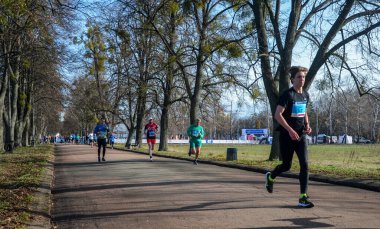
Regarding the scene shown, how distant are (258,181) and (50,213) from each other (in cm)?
533

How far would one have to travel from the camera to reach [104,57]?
38.9 metres

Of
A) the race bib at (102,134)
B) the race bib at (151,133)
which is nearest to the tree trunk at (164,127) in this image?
the race bib at (151,133)

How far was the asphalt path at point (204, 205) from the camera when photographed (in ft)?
20.0

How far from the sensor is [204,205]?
728 cm

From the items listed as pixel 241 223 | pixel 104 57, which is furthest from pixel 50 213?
pixel 104 57

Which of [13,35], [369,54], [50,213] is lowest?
[50,213]

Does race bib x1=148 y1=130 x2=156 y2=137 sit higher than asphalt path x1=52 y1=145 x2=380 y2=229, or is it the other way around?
race bib x1=148 y1=130 x2=156 y2=137

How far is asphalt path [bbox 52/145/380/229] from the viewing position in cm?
609

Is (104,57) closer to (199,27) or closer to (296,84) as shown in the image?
(199,27)

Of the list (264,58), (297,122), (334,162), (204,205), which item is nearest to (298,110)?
(297,122)

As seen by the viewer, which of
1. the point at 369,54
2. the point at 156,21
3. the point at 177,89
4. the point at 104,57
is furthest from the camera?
the point at 104,57

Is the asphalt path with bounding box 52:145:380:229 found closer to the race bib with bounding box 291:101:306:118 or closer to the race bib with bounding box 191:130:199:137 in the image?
the race bib with bounding box 291:101:306:118

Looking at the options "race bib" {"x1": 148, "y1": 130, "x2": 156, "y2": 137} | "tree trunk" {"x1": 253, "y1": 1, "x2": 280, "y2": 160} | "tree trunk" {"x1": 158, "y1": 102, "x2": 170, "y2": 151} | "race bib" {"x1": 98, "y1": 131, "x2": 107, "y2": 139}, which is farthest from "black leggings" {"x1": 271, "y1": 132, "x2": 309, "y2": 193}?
"tree trunk" {"x1": 158, "y1": 102, "x2": 170, "y2": 151}

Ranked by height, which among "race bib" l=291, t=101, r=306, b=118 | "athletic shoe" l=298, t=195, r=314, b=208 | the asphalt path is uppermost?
"race bib" l=291, t=101, r=306, b=118
